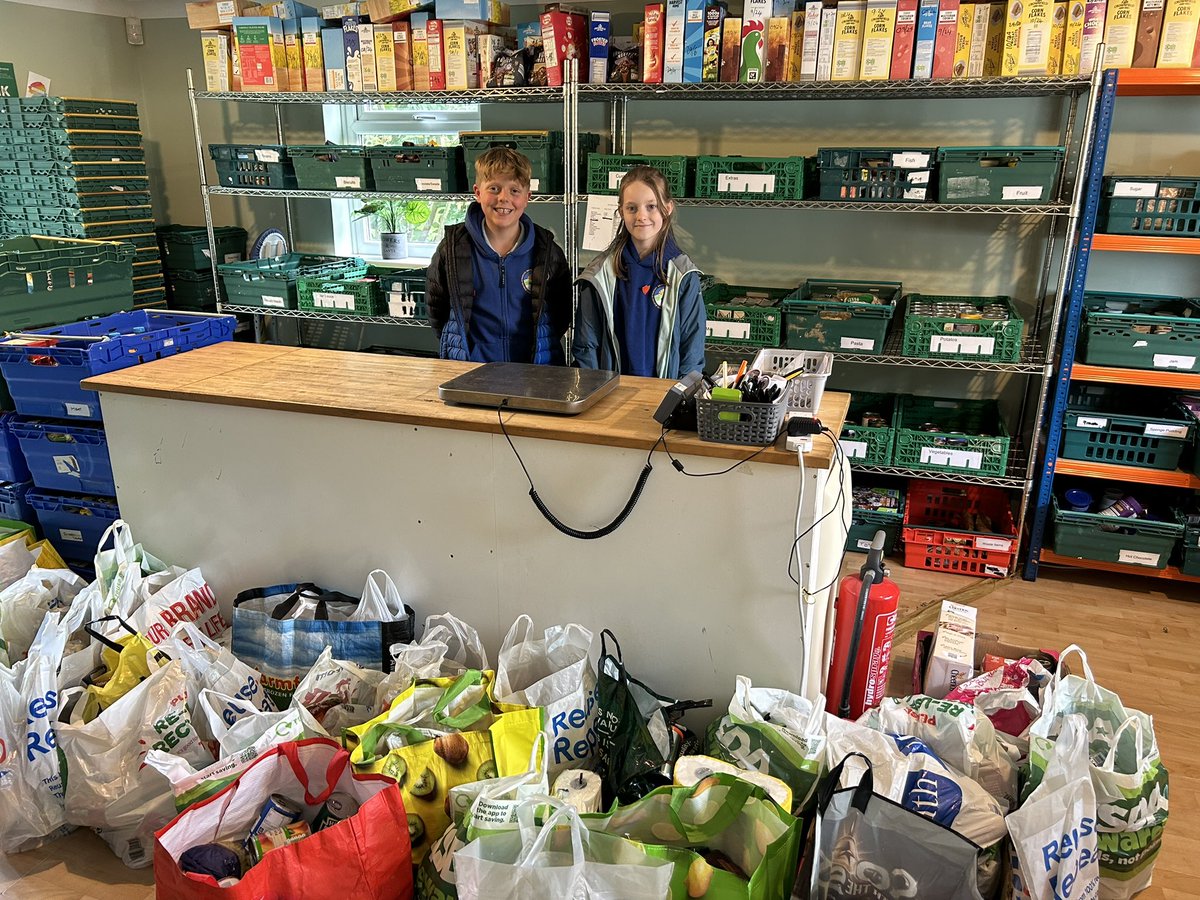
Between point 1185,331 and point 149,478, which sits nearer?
point 149,478

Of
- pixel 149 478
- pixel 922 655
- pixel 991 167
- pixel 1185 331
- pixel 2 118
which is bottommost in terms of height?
pixel 922 655

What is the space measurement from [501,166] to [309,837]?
1.83 metres

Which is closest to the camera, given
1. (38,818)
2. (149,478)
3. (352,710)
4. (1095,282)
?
(38,818)

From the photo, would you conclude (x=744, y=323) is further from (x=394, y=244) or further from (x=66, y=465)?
(x=66, y=465)

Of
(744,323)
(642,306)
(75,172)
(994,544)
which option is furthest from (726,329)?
(75,172)

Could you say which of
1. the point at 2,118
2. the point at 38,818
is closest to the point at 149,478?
the point at 38,818

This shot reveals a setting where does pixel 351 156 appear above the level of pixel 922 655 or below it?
above

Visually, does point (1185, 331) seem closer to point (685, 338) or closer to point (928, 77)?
point (928, 77)

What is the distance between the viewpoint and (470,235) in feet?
8.79

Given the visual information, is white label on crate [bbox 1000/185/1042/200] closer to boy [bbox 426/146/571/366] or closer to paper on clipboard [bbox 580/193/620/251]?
paper on clipboard [bbox 580/193/620/251]

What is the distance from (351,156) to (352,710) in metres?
2.60

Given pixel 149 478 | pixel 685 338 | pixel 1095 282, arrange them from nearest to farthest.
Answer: pixel 149 478
pixel 685 338
pixel 1095 282

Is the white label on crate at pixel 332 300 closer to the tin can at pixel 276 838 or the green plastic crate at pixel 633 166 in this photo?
the green plastic crate at pixel 633 166

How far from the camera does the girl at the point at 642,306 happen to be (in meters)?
2.56
